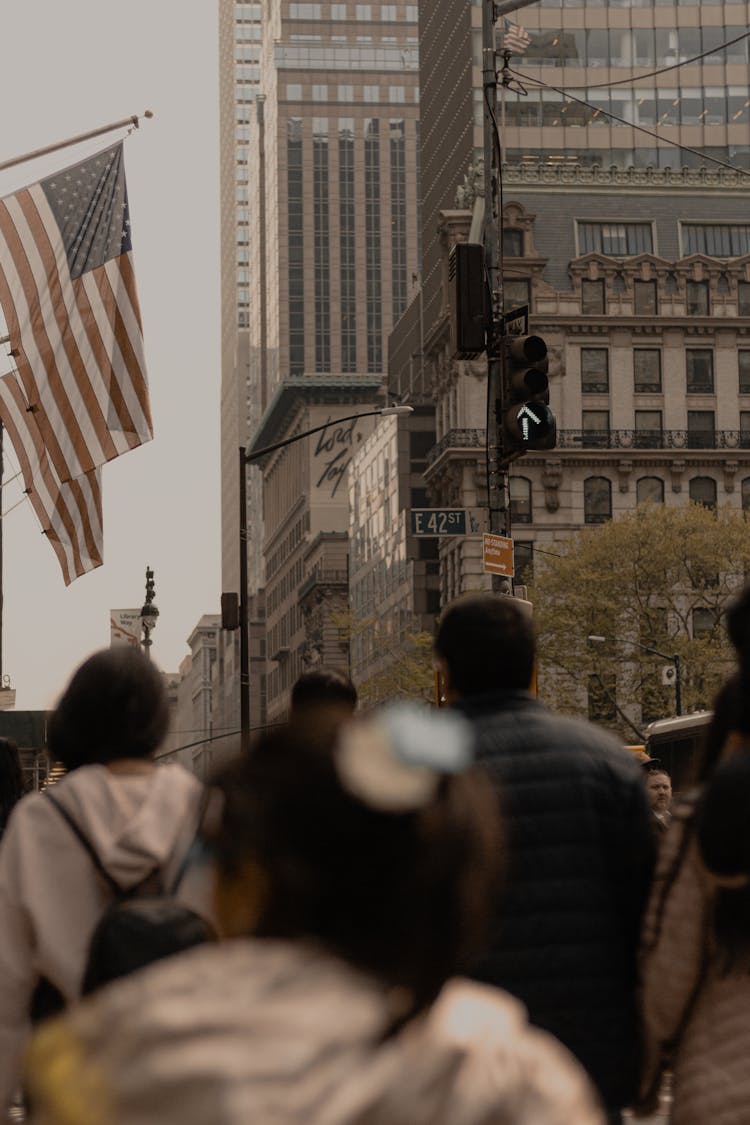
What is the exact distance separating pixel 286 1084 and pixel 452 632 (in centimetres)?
330

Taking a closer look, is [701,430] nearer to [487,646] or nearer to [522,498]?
[522,498]

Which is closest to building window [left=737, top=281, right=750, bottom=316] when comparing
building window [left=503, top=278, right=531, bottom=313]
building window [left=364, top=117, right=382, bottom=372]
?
building window [left=503, top=278, right=531, bottom=313]

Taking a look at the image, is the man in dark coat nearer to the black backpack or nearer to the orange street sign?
the black backpack

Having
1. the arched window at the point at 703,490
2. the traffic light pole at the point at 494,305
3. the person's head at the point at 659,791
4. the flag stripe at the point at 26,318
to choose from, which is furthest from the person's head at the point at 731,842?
the arched window at the point at 703,490

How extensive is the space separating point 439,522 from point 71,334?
4668 mm

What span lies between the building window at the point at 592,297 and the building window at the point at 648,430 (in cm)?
482

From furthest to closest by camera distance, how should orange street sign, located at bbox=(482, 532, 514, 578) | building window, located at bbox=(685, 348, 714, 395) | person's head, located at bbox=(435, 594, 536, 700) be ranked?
building window, located at bbox=(685, 348, 714, 395) → orange street sign, located at bbox=(482, 532, 514, 578) → person's head, located at bbox=(435, 594, 536, 700)

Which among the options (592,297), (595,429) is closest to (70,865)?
(595,429)

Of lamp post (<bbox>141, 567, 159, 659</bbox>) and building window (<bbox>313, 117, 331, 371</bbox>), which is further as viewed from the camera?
building window (<bbox>313, 117, 331, 371</bbox>)

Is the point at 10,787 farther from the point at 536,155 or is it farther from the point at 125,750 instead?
the point at 536,155

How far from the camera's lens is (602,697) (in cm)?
6488

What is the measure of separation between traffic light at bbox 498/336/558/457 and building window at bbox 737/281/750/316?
2773 inches

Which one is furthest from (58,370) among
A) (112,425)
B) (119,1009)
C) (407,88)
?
(407,88)

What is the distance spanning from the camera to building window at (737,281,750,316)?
272ft
